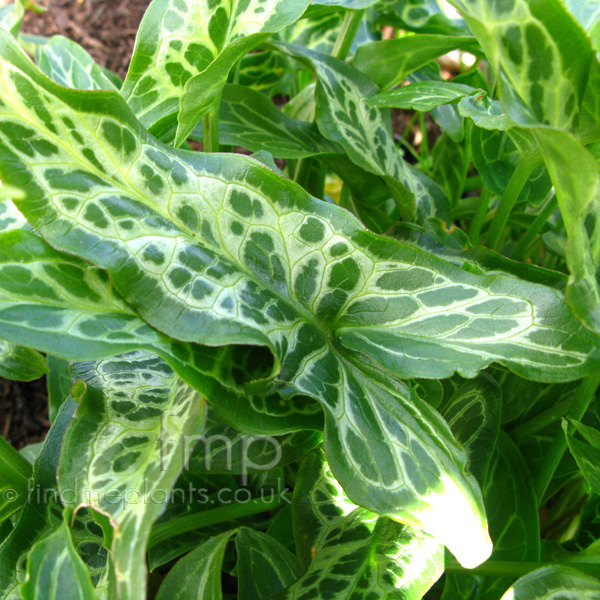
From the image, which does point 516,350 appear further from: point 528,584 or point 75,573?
point 75,573

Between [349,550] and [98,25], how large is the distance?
4.91 feet

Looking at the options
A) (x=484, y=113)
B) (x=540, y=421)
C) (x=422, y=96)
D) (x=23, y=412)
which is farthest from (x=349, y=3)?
(x=23, y=412)

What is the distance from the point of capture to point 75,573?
44 centimetres

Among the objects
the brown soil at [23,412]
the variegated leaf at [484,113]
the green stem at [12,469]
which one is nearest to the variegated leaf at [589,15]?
the variegated leaf at [484,113]

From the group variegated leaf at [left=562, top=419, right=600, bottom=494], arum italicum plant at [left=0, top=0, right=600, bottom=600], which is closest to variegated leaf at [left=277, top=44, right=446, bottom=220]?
arum italicum plant at [left=0, top=0, right=600, bottom=600]

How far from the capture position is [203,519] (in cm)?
67

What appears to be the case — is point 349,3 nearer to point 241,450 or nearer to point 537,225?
point 537,225

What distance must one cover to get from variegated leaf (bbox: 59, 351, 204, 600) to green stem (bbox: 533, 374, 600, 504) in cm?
41

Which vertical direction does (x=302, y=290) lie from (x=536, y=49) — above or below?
below

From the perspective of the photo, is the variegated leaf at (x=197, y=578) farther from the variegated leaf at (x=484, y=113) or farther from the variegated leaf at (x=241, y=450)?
the variegated leaf at (x=484, y=113)

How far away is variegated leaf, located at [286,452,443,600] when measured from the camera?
1.87ft

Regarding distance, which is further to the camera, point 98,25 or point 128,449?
point 98,25

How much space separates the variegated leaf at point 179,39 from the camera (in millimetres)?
612

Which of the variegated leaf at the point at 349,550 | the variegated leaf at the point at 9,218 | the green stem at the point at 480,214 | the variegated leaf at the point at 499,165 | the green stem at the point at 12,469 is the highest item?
the variegated leaf at the point at 499,165
